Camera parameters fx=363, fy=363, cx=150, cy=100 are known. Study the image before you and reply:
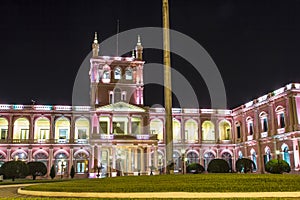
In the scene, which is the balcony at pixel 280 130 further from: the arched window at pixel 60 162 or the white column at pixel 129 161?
the arched window at pixel 60 162

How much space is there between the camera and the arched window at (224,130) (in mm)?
57688

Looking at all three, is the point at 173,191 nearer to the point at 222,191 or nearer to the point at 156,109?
the point at 222,191

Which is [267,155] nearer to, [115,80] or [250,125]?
[250,125]

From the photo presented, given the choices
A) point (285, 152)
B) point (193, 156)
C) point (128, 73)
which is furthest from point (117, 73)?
point (285, 152)

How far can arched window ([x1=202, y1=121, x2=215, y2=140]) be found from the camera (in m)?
57.7

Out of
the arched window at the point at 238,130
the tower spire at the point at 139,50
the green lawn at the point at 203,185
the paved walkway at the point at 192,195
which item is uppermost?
the tower spire at the point at 139,50

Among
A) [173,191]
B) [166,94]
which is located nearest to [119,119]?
[166,94]

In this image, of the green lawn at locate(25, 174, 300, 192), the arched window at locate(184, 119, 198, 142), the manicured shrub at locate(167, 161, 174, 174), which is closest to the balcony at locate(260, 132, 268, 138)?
the arched window at locate(184, 119, 198, 142)

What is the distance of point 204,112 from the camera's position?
56.7m

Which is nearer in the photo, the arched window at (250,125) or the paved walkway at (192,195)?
the paved walkway at (192,195)

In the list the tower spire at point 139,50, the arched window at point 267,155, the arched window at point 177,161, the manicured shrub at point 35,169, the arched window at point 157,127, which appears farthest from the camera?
the tower spire at point 139,50

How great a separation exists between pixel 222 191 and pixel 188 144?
41.2 m

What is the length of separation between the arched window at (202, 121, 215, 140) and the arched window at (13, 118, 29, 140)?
2677cm

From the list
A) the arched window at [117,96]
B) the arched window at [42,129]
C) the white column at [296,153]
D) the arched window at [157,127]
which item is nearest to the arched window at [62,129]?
the arched window at [42,129]
